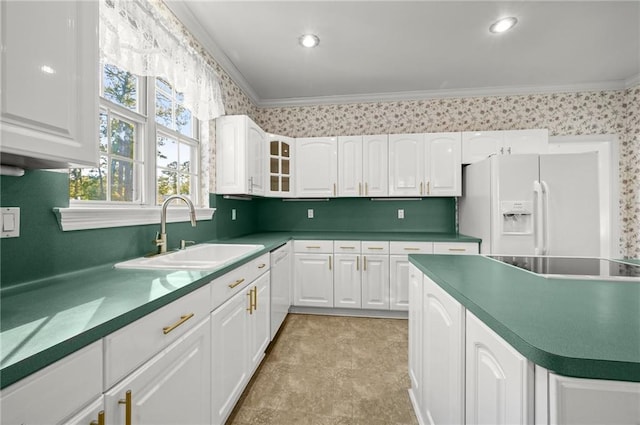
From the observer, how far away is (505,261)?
1479mm

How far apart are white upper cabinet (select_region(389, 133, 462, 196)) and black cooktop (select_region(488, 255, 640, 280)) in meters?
1.63

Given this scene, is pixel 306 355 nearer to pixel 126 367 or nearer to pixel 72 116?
pixel 126 367

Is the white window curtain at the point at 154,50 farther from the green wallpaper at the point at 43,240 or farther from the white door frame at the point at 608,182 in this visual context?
the white door frame at the point at 608,182

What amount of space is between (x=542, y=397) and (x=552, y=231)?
230 cm

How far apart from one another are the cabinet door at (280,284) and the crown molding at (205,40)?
1815mm

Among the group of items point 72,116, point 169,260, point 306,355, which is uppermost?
point 72,116

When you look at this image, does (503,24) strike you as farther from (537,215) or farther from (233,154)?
(233,154)

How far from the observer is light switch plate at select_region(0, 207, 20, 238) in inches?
39.7

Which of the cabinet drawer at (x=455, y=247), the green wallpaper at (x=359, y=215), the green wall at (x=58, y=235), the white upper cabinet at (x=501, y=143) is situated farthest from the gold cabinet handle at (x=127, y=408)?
the white upper cabinet at (x=501, y=143)

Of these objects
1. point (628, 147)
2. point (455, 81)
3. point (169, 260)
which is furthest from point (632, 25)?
point (169, 260)

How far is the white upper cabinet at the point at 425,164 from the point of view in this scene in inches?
121

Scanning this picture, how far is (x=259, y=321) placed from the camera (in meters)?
1.96

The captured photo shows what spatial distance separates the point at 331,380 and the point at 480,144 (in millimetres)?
2736

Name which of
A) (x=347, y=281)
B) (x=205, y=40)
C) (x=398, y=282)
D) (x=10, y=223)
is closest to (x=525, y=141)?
(x=398, y=282)
